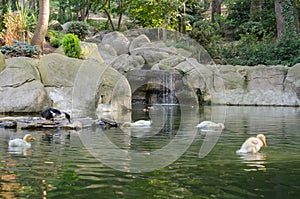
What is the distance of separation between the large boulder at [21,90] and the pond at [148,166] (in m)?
4.89

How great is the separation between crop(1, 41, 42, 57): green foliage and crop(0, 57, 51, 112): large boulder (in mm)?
3034

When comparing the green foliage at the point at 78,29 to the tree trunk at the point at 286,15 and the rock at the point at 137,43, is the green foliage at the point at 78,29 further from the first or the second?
the tree trunk at the point at 286,15

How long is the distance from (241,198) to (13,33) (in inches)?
723

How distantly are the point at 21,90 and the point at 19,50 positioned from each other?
450 centimetres

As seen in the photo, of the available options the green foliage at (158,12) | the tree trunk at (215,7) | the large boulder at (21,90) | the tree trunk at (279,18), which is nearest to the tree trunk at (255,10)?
the tree trunk at (215,7)

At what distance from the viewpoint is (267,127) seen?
11516 mm

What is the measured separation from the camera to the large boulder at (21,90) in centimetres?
1464

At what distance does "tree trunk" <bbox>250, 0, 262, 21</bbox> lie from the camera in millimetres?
34406

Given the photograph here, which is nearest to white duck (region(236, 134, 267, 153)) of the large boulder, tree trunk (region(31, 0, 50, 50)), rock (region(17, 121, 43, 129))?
rock (region(17, 121, 43, 129))

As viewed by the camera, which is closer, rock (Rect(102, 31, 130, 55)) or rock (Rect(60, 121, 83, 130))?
rock (Rect(60, 121, 83, 130))

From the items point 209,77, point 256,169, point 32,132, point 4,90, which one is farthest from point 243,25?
point 256,169

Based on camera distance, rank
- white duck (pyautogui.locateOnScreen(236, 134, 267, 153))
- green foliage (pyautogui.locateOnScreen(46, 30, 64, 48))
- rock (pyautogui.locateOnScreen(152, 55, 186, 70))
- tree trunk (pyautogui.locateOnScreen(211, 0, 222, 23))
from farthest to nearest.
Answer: tree trunk (pyautogui.locateOnScreen(211, 0, 222, 23)), green foliage (pyautogui.locateOnScreen(46, 30, 64, 48)), rock (pyautogui.locateOnScreen(152, 55, 186, 70)), white duck (pyautogui.locateOnScreen(236, 134, 267, 153))

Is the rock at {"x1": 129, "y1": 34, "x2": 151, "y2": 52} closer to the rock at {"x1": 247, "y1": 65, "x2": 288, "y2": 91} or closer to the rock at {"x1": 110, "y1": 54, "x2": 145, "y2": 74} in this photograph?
the rock at {"x1": 110, "y1": 54, "x2": 145, "y2": 74}

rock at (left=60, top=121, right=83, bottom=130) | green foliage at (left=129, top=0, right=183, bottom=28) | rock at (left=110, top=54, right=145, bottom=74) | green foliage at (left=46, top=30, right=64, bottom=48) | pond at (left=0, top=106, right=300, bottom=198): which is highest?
green foliage at (left=129, top=0, right=183, bottom=28)
